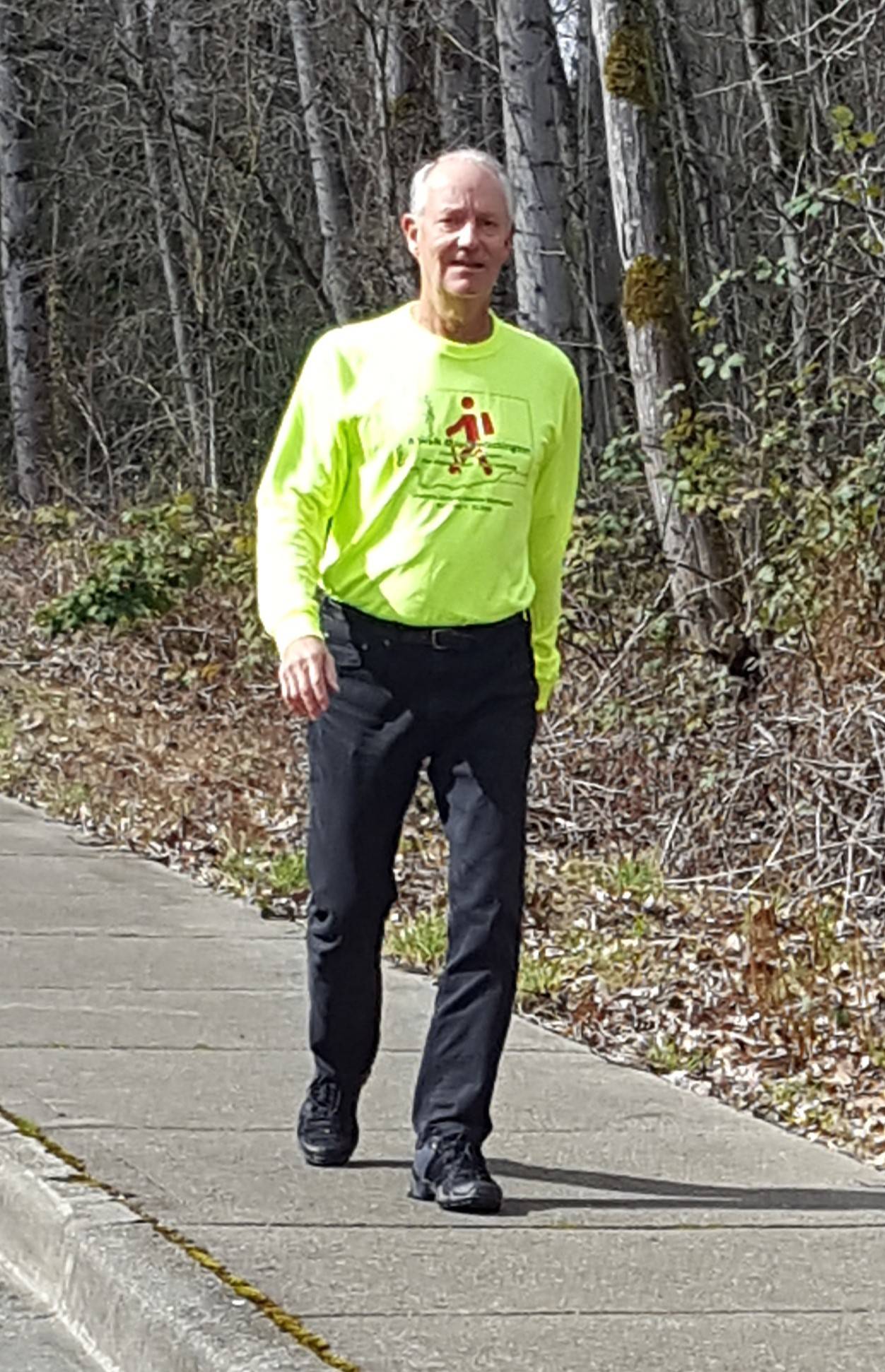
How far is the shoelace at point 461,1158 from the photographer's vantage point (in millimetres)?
5676

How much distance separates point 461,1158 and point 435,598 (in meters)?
1.21

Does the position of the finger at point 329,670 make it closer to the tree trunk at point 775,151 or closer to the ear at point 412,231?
the ear at point 412,231

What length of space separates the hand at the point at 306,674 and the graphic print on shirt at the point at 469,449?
417mm

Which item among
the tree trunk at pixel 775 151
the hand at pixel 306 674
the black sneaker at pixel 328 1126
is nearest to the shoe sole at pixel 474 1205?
the black sneaker at pixel 328 1126

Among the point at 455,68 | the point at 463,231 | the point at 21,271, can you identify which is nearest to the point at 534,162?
the point at 455,68

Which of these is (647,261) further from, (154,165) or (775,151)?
(154,165)

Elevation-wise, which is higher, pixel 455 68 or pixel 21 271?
pixel 455 68

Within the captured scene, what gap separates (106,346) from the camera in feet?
98.6

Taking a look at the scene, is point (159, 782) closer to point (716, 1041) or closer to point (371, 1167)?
point (716, 1041)

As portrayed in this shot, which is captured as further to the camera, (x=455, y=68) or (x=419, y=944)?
(x=455, y=68)

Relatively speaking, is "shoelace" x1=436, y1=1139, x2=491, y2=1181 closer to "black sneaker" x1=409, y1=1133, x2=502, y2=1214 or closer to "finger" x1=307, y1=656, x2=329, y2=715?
"black sneaker" x1=409, y1=1133, x2=502, y2=1214

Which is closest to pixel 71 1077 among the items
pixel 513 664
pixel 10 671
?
pixel 513 664

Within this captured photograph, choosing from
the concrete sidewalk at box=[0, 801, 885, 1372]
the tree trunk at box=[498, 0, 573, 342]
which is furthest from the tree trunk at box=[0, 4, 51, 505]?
the concrete sidewalk at box=[0, 801, 885, 1372]

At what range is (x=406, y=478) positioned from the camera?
5.61 m
